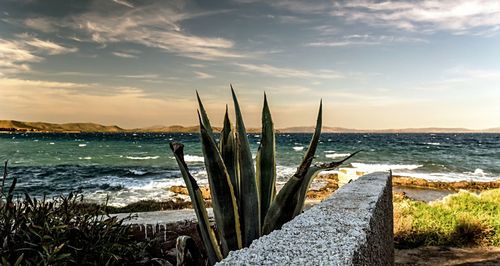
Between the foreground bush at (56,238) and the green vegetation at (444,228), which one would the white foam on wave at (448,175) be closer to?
the green vegetation at (444,228)

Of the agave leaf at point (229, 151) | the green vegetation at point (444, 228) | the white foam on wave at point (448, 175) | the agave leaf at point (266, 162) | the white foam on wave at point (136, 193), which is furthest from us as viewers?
the white foam on wave at point (448, 175)

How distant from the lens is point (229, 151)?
223 centimetres

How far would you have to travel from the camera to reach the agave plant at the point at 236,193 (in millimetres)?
1998

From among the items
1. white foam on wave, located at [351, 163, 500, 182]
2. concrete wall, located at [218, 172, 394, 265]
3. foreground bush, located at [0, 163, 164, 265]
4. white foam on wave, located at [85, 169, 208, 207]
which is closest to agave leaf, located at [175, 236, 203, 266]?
foreground bush, located at [0, 163, 164, 265]

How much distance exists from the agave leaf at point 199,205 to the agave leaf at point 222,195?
68 mm

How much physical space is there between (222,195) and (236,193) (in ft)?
0.42

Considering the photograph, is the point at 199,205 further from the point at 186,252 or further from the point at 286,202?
the point at 286,202

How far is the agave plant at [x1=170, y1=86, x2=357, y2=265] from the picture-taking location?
1998 millimetres

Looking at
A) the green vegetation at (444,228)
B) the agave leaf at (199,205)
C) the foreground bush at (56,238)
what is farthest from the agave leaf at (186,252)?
the green vegetation at (444,228)

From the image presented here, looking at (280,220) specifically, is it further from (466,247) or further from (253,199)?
(466,247)

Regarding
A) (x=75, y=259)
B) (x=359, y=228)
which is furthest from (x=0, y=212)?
(x=359, y=228)

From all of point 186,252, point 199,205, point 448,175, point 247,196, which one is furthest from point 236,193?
point 448,175

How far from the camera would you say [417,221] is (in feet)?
20.7

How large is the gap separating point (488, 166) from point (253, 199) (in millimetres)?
34956
